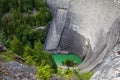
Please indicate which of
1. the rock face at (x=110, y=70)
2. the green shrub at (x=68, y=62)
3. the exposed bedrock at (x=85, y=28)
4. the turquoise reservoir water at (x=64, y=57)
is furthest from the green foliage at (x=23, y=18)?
the rock face at (x=110, y=70)

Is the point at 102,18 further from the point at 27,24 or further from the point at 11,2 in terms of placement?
the point at 11,2

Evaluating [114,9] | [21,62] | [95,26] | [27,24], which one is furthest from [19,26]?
[21,62]

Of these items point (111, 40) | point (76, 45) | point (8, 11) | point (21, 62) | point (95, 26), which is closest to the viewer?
point (21, 62)

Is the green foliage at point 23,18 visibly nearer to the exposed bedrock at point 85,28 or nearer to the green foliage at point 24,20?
the green foliage at point 24,20

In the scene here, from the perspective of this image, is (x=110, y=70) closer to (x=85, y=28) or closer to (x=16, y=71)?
(x=16, y=71)

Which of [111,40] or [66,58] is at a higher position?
[111,40]

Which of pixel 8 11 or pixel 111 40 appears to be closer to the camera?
pixel 111 40

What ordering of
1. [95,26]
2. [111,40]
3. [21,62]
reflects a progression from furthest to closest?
[95,26]
[111,40]
[21,62]

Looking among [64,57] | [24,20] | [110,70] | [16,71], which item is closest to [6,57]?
[16,71]
